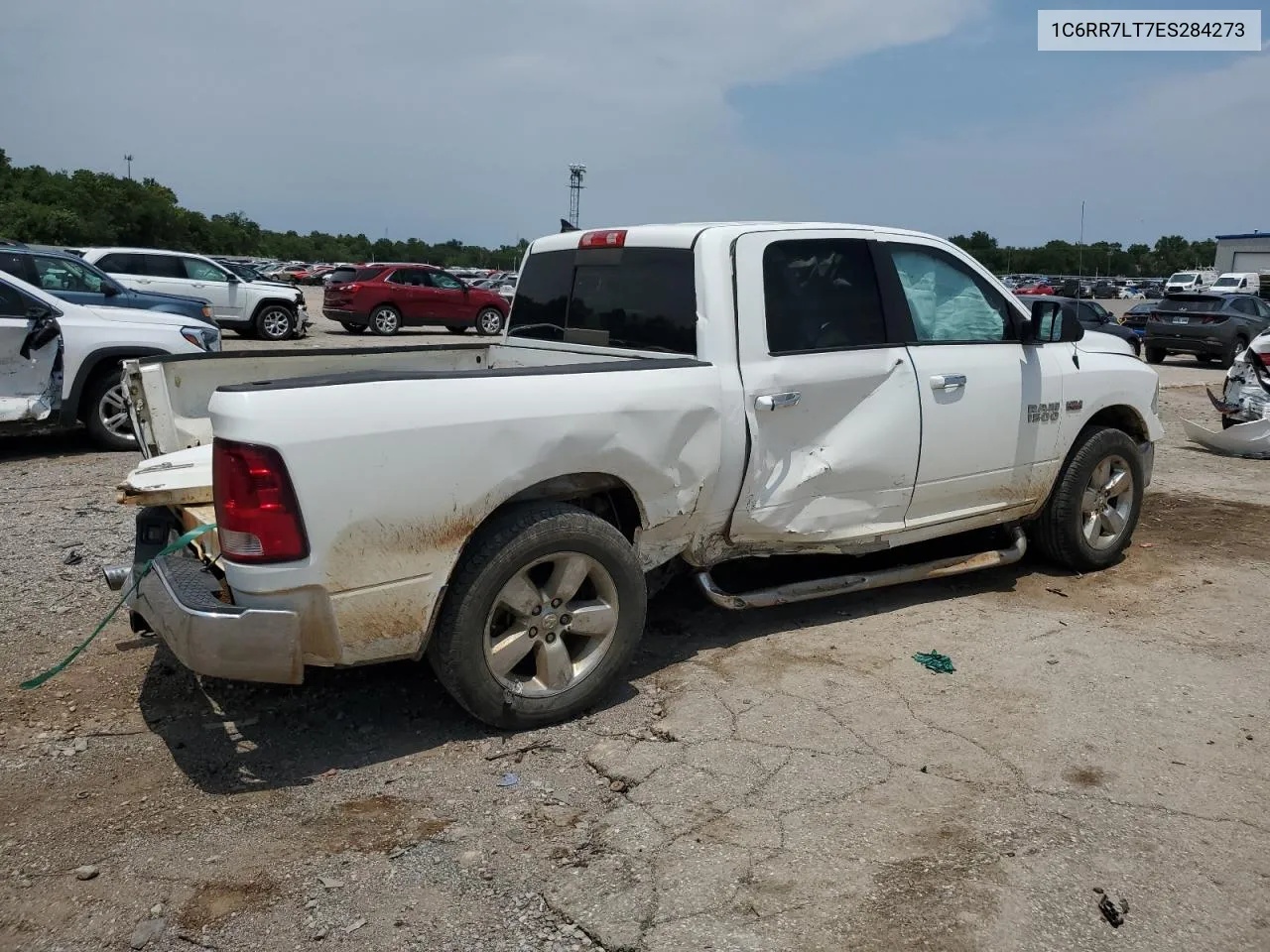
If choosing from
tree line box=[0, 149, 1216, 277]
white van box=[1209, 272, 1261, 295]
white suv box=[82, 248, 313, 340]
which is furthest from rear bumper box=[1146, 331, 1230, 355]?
white van box=[1209, 272, 1261, 295]

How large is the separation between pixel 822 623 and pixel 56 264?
1072 centimetres

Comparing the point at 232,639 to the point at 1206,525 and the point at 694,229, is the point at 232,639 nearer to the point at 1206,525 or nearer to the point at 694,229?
the point at 694,229

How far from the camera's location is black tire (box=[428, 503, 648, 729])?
373cm

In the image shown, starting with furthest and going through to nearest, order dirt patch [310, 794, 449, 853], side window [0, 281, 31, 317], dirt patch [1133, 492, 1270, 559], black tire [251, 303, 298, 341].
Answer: black tire [251, 303, 298, 341], side window [0, 281, 31, 317], dirt patch [1133, 492, 1270, 559], dirt patch [310, 794, 449, 853]

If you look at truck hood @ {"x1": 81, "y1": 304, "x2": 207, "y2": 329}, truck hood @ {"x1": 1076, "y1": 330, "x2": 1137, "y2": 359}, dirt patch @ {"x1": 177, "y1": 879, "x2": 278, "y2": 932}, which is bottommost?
dirt patch @ {"x1": 177, "y1": 879, "x2": 278, "y2": 932}

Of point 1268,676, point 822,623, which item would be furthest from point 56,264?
point 1268,676

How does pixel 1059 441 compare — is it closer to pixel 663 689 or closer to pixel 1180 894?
pixel 663 689

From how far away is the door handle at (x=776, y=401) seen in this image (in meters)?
4.42

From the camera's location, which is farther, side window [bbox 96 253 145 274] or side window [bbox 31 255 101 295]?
side window [bbox 96 253 145 274]

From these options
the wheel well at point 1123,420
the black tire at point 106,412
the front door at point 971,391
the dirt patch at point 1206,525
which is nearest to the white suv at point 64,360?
the black tire at point 106,412

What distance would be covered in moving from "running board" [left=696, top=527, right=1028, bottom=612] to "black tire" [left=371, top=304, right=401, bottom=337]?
21109 millimetres

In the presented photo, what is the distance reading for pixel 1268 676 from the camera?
15.4ft

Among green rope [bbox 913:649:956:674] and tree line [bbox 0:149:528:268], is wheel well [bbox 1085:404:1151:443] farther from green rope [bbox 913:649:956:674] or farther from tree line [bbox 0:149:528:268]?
tree line [bbox 0:149:528:268]

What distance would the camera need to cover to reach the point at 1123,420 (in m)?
6.38
